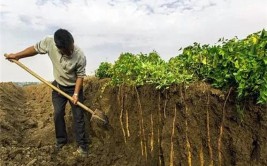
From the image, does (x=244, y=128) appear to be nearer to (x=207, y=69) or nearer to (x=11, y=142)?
(x=207, y=69)

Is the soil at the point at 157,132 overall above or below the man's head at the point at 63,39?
below

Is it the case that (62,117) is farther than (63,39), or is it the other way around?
(62,117)

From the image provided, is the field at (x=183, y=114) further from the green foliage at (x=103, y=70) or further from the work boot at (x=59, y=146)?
the green foliage at (x=103, y=70)

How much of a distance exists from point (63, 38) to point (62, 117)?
5.90ft

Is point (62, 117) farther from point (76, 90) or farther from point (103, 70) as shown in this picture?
point (103, 70)

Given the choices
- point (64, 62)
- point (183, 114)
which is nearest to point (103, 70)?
point (64, 62)

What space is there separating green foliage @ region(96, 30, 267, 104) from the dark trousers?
1352 millimetres

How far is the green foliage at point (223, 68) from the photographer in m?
5.00

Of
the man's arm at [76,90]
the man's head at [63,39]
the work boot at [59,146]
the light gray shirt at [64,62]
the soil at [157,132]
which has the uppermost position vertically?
the man's head at [63,39]

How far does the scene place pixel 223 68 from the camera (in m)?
5.48

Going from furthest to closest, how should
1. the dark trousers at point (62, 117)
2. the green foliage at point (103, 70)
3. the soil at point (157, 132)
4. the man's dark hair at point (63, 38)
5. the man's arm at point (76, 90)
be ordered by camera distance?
Result: 1. the green foliage at point (103, 70)
2. the dark trousers at point (62, 117)
3. the man's arm at point (76, 90)
4. the man's dark hair at point (63, 38)
5. the soil at point (157, 132)

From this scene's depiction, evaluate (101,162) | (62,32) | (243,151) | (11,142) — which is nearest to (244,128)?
(243,151)

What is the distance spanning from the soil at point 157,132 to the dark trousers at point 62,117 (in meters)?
0.27

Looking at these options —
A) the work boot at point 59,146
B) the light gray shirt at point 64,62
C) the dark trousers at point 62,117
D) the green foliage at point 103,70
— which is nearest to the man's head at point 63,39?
the light gray shirt at point 64,62
